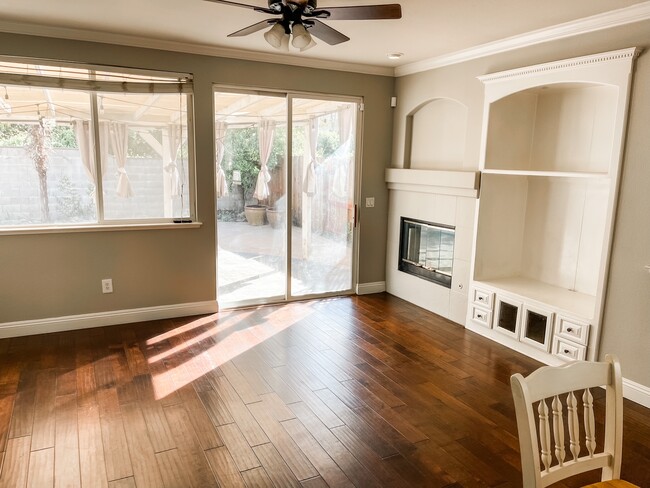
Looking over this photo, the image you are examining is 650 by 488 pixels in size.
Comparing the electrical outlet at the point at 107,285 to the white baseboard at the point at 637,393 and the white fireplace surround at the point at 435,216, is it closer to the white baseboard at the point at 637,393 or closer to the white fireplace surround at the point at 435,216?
the white fireplace surround at the point at 435,216

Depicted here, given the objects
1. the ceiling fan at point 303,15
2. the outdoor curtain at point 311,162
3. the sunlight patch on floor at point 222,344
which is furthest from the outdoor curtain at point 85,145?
Answer: the ceiling fan at point 303,15

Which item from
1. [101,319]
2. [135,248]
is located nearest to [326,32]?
[135,248]

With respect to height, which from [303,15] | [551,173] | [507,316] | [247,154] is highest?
[303,15]

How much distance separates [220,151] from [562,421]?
3964mm

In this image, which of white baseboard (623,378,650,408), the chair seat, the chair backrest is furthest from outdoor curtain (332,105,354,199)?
the chair seat

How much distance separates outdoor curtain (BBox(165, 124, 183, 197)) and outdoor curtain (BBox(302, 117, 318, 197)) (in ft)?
4.46

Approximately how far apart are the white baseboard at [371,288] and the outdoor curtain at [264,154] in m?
1.63

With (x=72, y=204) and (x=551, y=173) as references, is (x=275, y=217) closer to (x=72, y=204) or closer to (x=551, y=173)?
(x=72, y=204)

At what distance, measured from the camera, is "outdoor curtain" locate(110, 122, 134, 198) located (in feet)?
14.0

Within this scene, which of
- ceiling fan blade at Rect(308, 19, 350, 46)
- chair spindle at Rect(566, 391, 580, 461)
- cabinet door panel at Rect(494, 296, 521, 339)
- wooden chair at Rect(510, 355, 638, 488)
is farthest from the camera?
cabinet door panel at Rect(494, 296, 521, 339)

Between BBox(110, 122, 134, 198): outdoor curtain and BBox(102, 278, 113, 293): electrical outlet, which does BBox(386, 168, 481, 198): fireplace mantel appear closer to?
BBox(110, 122, 134, 198): outdoor curtain

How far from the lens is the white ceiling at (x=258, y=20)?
316cm

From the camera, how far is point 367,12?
2.60 meters

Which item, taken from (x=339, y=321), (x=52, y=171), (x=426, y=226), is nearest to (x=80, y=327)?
(x=52, y=171)
